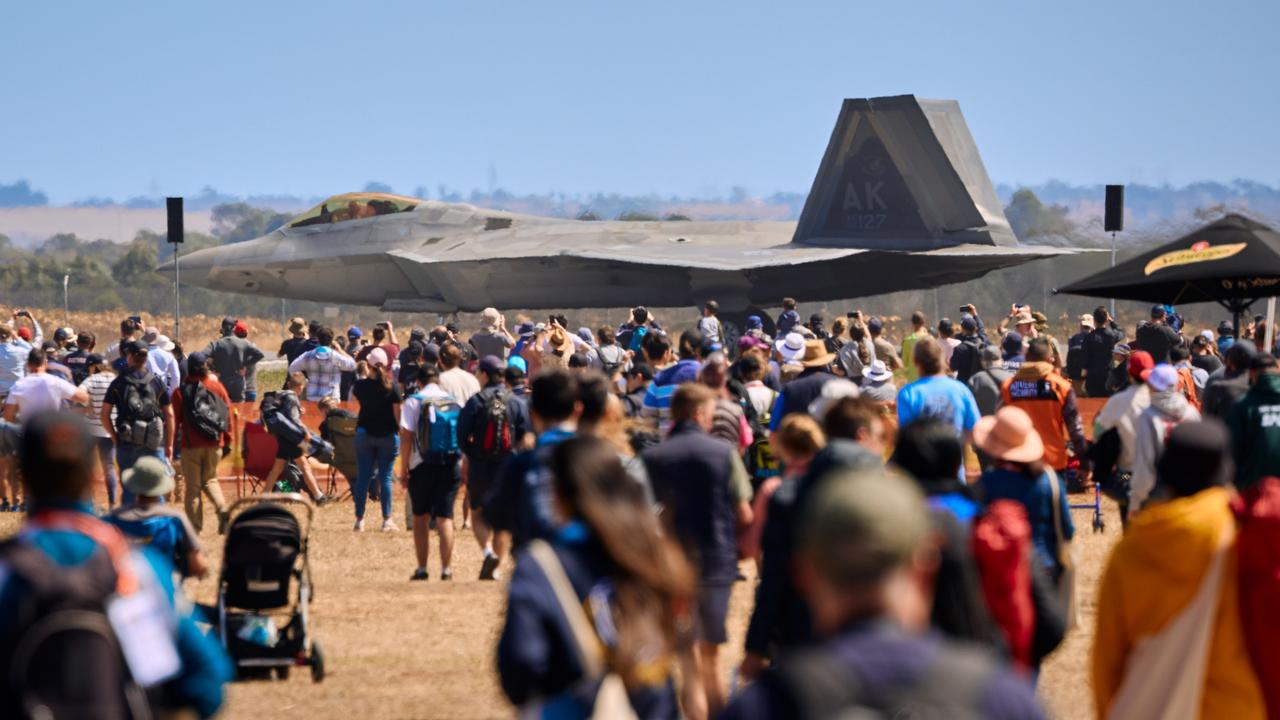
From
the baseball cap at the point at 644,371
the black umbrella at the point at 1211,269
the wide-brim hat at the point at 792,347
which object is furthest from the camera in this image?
the wide-brim hat at the point at 792,347

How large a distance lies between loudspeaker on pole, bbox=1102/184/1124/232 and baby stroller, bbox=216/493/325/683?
2166cm

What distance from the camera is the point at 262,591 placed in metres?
8.42

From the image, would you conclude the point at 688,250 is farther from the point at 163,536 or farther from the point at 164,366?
the point at 163,536

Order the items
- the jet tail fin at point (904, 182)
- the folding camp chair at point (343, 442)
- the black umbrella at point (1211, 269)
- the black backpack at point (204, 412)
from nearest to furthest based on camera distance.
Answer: the black umbrella at point (1211, 269), the black backpack at point (204, 412), the folding camp chair at point (343, 442), the jet tail fin at point (904, 182)

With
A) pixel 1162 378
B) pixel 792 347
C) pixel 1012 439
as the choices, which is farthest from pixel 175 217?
pixel 1012 439

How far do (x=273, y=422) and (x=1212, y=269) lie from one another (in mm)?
8746

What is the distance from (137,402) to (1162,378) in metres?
8.82

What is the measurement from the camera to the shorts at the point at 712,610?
6738 millimetres

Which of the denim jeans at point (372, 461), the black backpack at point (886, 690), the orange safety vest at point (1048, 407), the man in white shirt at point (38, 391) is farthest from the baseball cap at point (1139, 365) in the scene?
the man in white shirt at point (38, 391)

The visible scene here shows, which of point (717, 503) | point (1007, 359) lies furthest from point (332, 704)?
point (1007, 359)

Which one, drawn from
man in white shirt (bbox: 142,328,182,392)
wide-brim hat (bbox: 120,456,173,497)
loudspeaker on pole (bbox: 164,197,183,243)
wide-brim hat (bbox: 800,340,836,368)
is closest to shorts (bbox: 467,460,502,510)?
wide-brim hat (bbox: 800,340,836,368)

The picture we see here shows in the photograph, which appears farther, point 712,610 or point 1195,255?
point 1195,255

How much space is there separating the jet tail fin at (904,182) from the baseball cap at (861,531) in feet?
90.8

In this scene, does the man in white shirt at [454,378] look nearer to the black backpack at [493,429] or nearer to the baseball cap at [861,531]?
the black backpack at [493,429]
